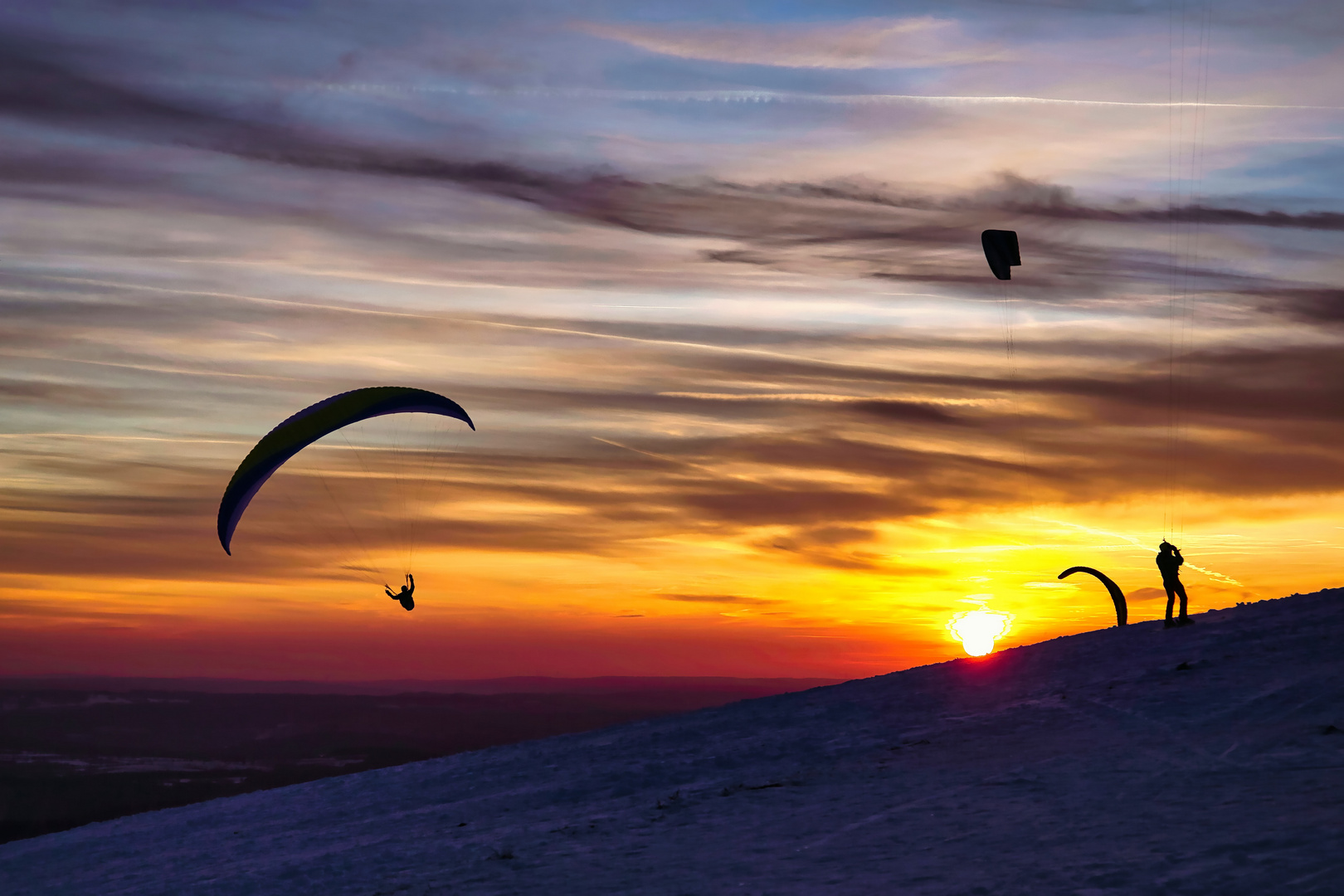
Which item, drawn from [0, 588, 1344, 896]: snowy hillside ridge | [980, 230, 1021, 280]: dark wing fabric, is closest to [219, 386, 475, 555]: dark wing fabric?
[0, 588, 1344, 896]: snowy hillside ridge

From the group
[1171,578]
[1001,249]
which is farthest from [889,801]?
[1001,249]

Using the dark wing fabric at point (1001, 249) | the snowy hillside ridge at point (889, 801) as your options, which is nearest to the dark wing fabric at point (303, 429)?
the snowy hillside ridge at point (889, 801)

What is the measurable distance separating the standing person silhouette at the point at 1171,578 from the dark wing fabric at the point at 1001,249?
27.4ft

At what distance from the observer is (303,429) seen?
34094mm

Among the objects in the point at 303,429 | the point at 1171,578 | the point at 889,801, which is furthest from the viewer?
the point at 303,429

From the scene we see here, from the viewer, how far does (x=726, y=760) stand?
26.0 metres

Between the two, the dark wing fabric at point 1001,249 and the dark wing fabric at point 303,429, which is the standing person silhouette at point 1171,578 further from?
the dark wing fabric at point 303,429

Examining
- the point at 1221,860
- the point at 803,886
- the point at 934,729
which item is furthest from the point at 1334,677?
the point at 803,886

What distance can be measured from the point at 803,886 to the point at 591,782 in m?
11.2

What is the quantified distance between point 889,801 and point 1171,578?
38.1ft

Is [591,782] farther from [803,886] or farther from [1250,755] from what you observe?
[1250,755]

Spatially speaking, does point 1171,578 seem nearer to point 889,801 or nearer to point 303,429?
point 889,801

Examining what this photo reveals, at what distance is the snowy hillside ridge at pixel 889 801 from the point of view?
50.6 feet

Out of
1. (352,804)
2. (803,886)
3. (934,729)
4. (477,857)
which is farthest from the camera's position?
(352,804)
